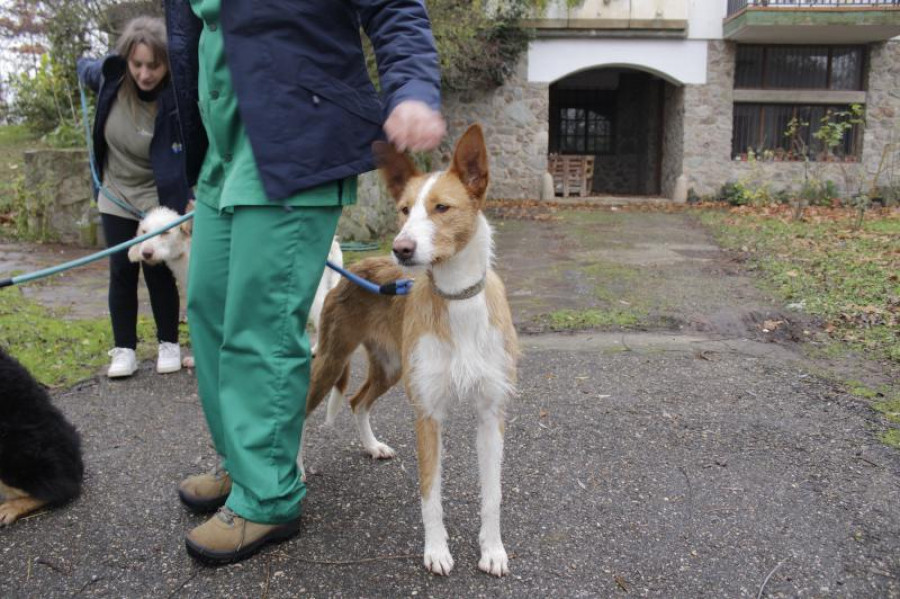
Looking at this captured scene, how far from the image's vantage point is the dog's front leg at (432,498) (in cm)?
247

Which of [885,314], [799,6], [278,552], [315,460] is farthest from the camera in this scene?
[799,6]

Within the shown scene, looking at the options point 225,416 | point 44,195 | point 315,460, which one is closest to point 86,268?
point 44,195

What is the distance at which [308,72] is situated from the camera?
7.55 ft

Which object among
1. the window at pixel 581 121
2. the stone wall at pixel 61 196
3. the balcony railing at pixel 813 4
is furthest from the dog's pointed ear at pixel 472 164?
the window at pixel 581 121

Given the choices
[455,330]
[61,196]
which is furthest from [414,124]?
[61,196]

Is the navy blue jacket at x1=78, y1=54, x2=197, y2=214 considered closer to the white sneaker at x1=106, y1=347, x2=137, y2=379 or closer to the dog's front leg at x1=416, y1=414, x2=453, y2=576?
the white sneaker at x1=106, y1=347, x2=137, y2=379

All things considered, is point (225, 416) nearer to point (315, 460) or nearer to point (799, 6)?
point (315, 460)

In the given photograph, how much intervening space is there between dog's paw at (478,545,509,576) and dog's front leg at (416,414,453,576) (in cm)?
12

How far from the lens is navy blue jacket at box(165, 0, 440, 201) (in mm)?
2234

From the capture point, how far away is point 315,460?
3.40 meters

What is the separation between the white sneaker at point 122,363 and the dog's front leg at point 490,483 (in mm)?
3036

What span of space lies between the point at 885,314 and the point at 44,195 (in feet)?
34.4

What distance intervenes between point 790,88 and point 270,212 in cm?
1874

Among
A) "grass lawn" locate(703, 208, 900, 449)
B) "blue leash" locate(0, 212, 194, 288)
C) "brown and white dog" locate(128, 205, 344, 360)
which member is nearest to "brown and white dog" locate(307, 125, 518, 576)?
"blue leash" locate(0, 212, 194, 288)
